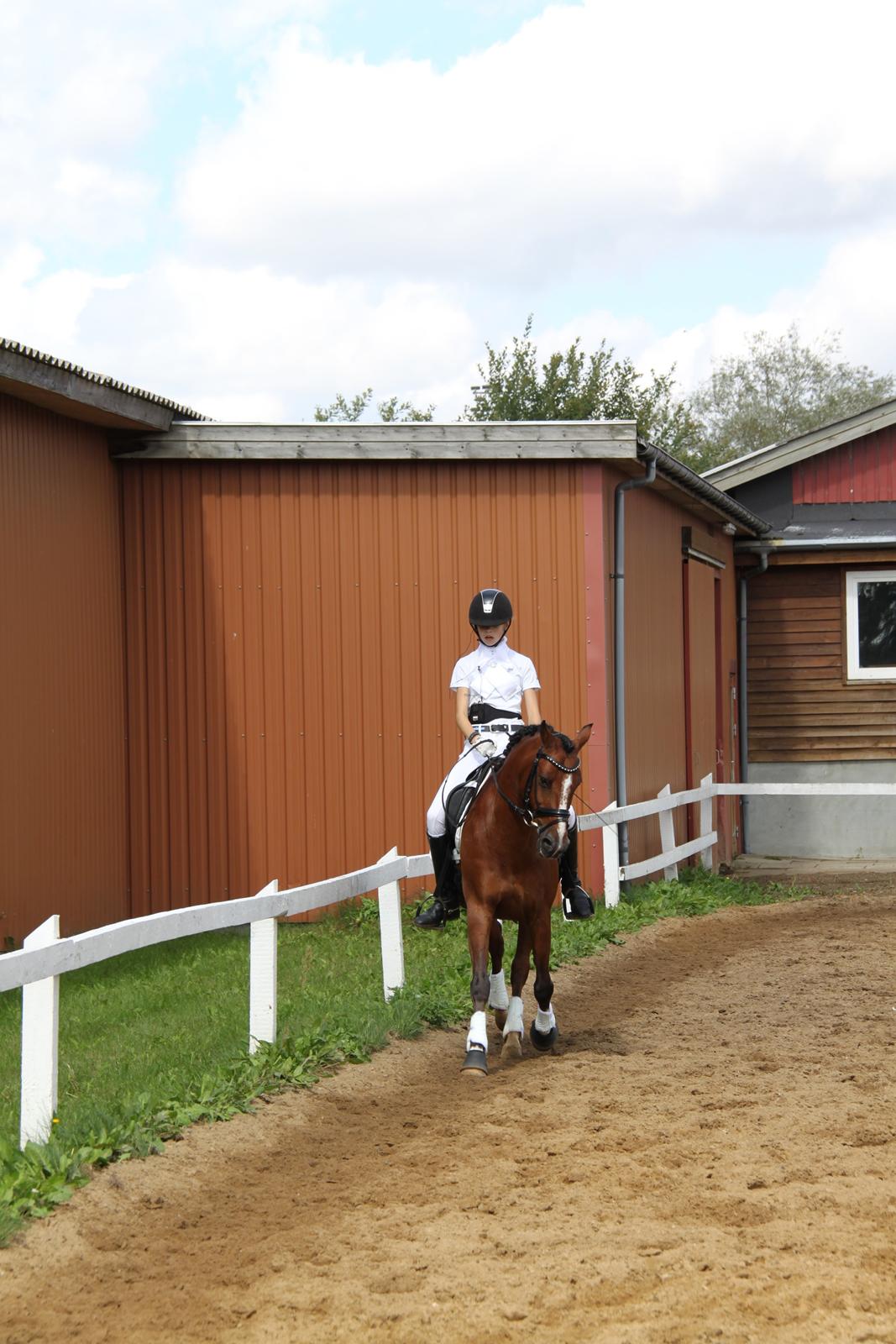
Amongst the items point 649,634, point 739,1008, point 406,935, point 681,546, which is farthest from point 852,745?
point 739,1008

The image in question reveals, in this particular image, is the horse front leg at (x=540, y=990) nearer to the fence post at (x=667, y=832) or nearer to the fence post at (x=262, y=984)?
the fence post at (x=262, y=984)

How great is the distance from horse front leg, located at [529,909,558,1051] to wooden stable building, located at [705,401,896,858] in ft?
42.7

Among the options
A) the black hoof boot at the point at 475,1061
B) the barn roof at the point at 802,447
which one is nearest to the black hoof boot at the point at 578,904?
the black hoof boot at the point at 475,1061

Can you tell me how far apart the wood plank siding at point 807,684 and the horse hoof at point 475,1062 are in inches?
554

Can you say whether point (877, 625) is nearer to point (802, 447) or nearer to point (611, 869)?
point (802, 447)

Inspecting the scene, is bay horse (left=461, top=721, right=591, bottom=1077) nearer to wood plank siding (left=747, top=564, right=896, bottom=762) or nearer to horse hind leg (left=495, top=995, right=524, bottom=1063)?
horse hind leg (left=495, top=995, right=524, bottom=1063)

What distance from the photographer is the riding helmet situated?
9.12 m

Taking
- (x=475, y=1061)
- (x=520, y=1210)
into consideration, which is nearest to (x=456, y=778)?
(x=475, y=1061)

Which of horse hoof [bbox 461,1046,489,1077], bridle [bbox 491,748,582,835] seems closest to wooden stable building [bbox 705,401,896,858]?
bridle [bbox 491,748,582,835]

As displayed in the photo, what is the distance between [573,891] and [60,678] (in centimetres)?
538

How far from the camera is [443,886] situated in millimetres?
9180

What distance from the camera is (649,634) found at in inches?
613

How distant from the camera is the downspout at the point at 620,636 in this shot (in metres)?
13.9

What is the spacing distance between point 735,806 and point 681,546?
5136 mm
